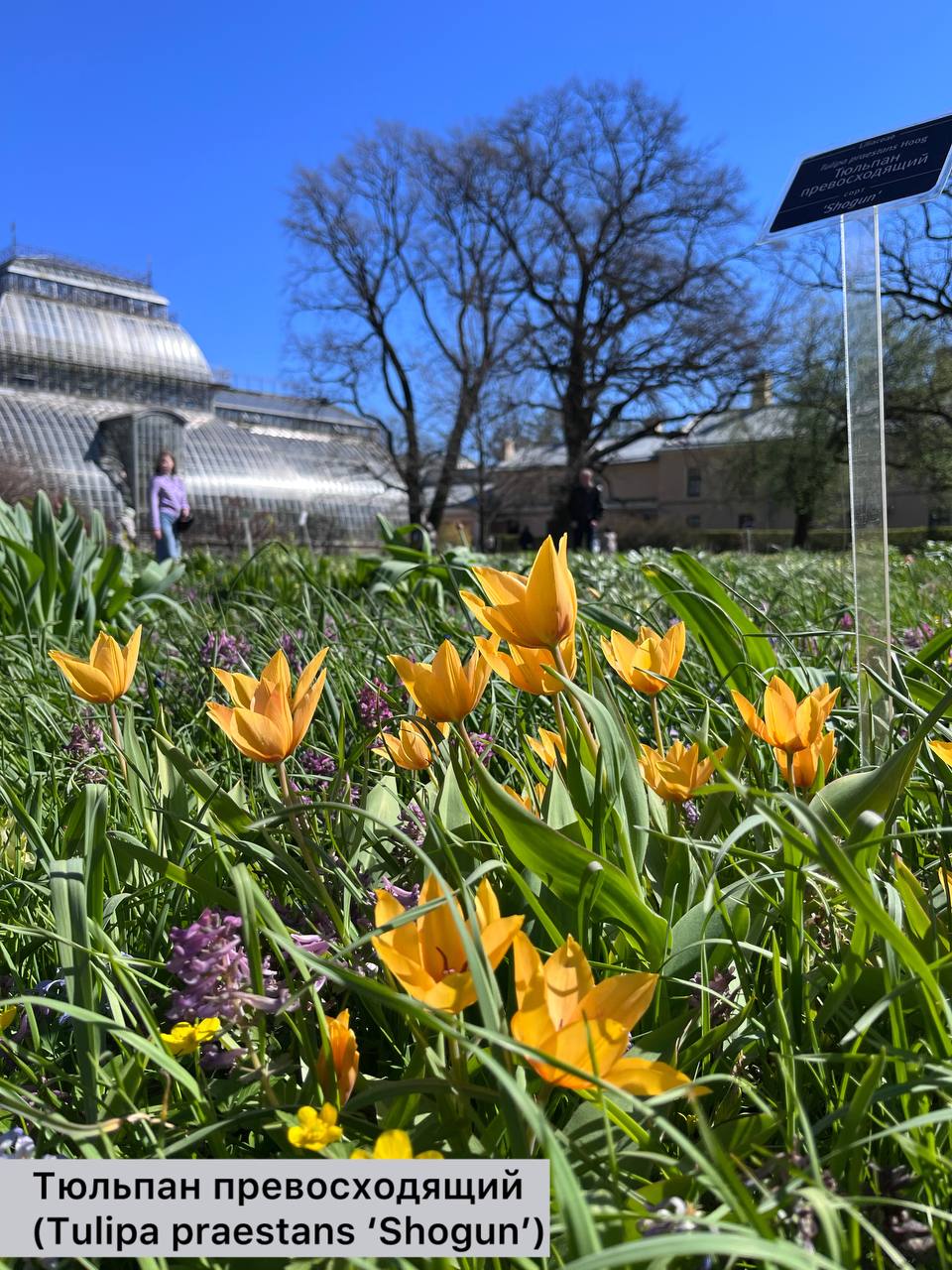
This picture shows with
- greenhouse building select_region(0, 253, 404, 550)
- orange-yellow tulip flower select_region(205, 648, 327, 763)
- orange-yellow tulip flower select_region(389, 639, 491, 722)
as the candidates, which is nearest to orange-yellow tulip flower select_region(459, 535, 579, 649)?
orange-yellow tulip flower select_region(389, 639, 491, 722)

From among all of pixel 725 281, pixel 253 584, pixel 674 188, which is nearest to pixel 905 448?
pixel 725 281

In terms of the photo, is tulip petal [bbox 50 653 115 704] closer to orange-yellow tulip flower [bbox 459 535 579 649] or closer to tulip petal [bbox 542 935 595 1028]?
orange-yellow tulip flower [bbox 459 535 579 649]

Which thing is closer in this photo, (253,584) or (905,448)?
(253,584)

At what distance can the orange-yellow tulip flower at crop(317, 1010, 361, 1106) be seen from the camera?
0.73 m

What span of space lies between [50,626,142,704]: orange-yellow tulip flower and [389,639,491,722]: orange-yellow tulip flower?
37 cm

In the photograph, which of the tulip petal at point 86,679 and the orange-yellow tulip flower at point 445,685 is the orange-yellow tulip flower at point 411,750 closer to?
the orange-yellow tulip flower at point 445,685

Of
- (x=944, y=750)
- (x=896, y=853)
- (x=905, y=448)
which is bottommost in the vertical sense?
(x=896, y=853)

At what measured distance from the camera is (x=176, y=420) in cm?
4097

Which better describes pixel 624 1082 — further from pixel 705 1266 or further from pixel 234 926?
pixel 234 926

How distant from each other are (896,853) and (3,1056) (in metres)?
0.93

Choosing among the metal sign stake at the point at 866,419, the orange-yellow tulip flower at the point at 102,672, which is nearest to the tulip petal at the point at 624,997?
the orange-yellow tulip flower at the point at 102,672

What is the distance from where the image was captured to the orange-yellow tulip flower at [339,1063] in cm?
73

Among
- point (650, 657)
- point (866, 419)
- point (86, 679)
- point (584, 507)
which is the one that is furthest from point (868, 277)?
point (584, 507)

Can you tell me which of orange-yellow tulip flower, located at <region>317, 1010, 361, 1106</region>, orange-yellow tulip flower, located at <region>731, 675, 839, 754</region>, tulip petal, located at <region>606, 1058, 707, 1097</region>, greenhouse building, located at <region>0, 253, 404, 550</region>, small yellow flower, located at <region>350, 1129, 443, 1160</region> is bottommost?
orange-yellow tulip flower, located at <region>317, 1010, 361, 1106</region>
